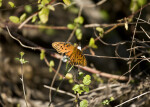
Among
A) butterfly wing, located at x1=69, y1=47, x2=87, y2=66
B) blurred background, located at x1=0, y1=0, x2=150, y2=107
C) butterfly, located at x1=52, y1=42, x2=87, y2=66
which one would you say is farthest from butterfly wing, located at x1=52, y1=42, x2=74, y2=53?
blurred background, located at x1=0, y1=0, x2=150, y2=107

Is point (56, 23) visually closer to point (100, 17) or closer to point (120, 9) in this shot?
point (100, 17)

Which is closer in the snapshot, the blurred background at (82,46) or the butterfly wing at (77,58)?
the butterfly wing at (77,58)

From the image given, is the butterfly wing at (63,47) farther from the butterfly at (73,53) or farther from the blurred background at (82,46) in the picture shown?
the blurred background at (82,46)

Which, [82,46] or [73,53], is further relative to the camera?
[82,46]

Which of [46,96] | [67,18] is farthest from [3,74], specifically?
[67,18]

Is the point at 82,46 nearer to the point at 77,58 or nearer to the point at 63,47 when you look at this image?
the point at 63,47

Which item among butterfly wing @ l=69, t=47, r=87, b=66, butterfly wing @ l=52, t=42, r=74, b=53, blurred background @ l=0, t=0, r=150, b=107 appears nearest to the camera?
butterfly wing @ l=69, t=47, r=87, b=66

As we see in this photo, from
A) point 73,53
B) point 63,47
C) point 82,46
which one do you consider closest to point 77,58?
point 73,53

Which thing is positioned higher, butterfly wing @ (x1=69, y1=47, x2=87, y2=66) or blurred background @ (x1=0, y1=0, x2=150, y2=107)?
blurred background @ (x1=0, y1=0, x2=150, y2=107)

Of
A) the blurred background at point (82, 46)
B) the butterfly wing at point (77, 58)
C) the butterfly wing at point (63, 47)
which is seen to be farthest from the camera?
the blurred background at point (82, 46)

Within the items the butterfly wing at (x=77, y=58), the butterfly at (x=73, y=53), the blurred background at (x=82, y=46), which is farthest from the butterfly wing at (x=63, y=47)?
the blurred background at (x=82, y=46)

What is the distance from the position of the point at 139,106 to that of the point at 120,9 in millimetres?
1975

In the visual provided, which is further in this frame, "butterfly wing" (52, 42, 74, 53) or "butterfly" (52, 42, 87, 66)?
"butterfly wing" (52, 42, 74, 53)

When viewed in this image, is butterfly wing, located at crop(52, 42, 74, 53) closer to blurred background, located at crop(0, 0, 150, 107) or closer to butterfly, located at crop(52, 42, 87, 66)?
butterfly, located at crop(52, 42, 87, 66)
